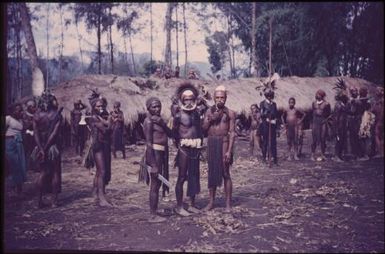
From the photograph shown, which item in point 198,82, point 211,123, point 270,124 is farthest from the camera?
point 198,82

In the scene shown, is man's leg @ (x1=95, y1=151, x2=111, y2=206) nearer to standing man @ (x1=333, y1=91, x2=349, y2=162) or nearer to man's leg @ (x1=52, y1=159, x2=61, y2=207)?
man's leg @ (x1=52, y1=159, x2=61, y2=207)

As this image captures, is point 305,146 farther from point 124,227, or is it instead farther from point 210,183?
point 124,227

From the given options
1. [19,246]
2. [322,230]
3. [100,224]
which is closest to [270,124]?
[322,230]

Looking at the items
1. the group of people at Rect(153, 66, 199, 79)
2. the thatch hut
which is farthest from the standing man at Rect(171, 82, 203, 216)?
the group of people at Rect(153, 66, 199, 79)

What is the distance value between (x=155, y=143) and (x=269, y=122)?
4.47m

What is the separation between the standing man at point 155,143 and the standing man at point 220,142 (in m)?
0.70

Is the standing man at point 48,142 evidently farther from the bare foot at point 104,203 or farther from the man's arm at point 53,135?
the bare foot at point 104,203

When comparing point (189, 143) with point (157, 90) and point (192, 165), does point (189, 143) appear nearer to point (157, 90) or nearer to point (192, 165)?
point (192, 165)

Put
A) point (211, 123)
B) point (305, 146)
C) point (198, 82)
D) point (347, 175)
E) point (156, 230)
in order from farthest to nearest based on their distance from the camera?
point (198, 82), point (305, 146), point (347, 175), point (211, 123), point (156, 230)

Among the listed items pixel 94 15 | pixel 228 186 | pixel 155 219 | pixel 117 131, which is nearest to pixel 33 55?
pixel 94 15

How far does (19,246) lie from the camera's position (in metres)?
5.08

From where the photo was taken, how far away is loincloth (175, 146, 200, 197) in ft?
19.4

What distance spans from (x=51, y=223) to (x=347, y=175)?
574 centimetres

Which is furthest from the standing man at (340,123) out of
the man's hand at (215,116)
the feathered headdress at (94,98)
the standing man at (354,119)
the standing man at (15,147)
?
the standing man at (15,147)
